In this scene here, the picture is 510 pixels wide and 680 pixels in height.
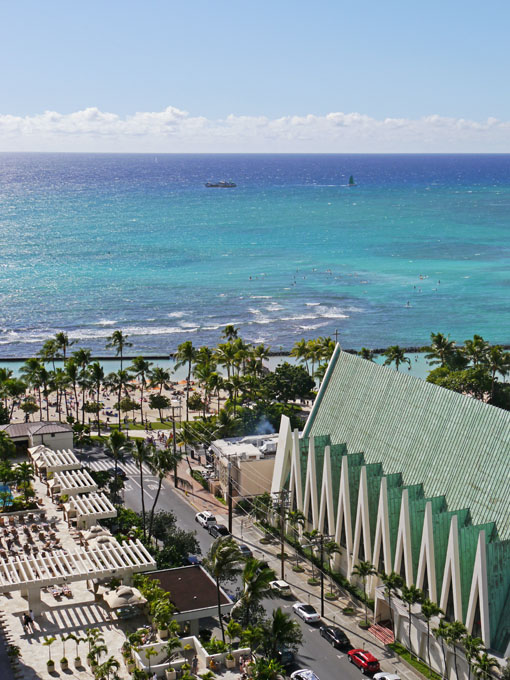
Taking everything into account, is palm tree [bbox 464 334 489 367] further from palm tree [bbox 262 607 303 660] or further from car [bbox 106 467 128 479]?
palm tree [bbox 262 607 303 660]

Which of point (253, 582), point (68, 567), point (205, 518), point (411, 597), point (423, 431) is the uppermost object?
point (423, 431)

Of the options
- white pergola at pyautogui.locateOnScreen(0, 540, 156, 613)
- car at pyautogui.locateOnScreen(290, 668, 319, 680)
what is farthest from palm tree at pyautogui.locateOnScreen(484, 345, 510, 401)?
car at pyautogui.locateOnScreen(290, 668, 319, 680)

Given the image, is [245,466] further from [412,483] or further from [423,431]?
[423,431]

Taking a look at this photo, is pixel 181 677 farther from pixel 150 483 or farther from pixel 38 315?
pixel 38 315

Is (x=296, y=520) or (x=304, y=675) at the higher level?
(x=296, y=520)

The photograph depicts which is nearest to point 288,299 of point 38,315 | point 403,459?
point 38,315

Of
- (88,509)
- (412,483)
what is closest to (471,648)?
(412,483)

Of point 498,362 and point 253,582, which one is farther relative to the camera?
point 498,362
